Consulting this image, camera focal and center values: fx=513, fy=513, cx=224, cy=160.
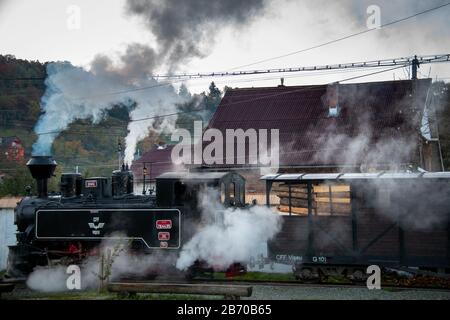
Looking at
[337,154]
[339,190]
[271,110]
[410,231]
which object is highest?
[271,110]

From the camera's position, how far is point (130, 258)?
14070 millimetres

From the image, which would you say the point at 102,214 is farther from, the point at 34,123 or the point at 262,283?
the point at 34,123

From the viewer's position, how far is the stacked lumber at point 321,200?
13.6 m

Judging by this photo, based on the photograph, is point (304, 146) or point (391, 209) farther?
point (304, 146)

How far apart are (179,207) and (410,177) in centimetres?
591

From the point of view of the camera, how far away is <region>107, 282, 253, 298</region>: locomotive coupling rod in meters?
9.76


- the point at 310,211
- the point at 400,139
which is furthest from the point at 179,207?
the point at 400,139

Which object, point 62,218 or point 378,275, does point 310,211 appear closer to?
point 378,275

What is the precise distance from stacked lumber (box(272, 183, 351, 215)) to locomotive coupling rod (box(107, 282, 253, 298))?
4501 millimetres

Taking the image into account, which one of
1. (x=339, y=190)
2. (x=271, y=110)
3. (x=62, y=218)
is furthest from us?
(x=271, y=110)

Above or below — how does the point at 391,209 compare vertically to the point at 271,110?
below

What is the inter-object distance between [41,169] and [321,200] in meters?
8.27

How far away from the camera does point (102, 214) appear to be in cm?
1421

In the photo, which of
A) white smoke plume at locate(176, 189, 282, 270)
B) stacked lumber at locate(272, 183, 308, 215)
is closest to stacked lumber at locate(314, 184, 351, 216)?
stacked lumber at locate(272, 183, 308, 215)
